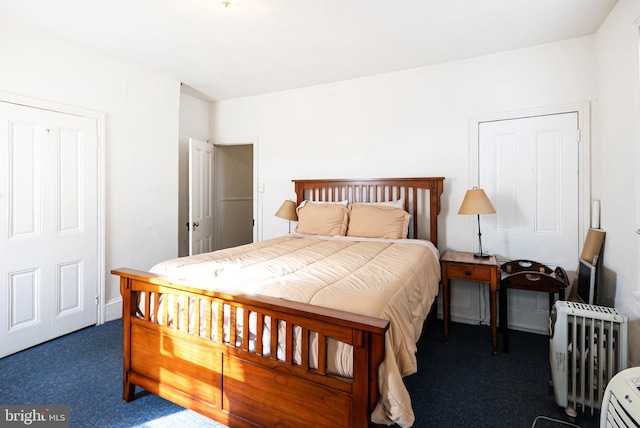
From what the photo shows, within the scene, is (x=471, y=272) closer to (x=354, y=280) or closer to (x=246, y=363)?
(x=354, y=280)

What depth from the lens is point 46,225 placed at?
8.62 feet

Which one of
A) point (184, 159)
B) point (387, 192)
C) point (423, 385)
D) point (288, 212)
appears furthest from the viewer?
point (184, 159)

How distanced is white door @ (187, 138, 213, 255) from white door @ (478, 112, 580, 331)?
10.2 ft

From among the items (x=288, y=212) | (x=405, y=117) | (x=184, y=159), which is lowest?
(x=288, y=212)

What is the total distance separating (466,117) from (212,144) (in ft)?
10.7

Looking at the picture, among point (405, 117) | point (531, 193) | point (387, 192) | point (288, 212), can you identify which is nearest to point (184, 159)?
point (288, 212)

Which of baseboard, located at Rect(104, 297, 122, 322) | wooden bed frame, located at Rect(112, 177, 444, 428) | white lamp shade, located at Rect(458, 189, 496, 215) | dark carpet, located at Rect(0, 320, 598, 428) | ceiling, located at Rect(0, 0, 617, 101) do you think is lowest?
dark carpet, located at Rect(0, 320, 598, 428)

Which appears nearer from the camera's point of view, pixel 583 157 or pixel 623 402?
pixel 623 402

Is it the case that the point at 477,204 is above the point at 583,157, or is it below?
below

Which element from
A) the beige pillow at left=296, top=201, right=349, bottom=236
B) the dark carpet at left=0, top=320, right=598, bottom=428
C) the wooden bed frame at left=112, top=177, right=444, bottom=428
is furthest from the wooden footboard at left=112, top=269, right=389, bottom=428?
the beige pillow at left=296, top=201, right=349, bottom=236

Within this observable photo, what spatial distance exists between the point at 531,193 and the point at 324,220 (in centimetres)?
193

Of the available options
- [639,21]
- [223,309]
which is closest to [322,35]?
[639,21]

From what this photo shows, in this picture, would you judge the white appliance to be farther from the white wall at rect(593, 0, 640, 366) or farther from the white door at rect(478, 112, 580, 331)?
the white door at rect(478, 112, 580, 331)

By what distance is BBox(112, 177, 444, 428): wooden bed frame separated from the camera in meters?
1.17
